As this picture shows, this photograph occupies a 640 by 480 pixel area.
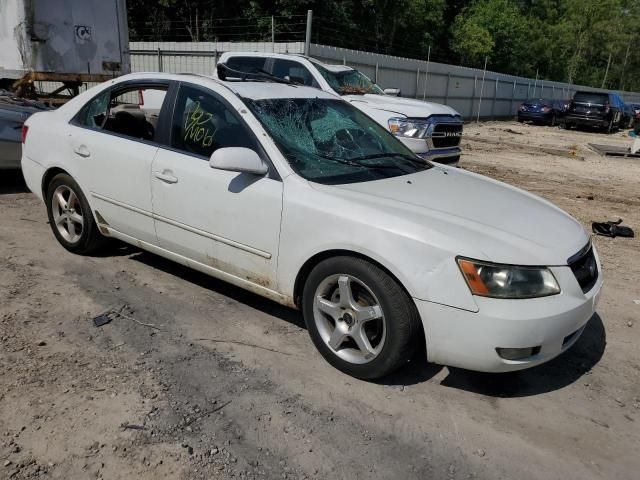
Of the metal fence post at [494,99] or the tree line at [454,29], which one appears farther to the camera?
the metal fence post at [494,99]

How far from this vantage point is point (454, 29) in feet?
149

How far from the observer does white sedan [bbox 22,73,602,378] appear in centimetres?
280

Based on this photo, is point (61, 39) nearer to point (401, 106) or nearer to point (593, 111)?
point (401, 106)

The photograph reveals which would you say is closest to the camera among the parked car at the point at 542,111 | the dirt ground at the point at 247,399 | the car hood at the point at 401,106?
the dirt ground at the point at 247,399

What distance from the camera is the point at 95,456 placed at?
250cm

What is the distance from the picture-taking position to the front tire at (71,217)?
460 cm

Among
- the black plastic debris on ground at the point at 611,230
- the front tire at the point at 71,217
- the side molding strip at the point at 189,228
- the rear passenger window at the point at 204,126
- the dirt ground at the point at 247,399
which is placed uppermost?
the rear passenger window at the point at 204,126

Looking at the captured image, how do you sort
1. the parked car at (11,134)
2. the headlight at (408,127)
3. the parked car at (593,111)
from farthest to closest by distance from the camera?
the parked car at (593,111), the headlight at (408,127), the parked car at (11,134)

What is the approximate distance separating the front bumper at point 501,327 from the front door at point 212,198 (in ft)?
3.52

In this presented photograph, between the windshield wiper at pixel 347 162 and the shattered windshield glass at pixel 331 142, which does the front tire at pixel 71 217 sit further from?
the windshield wiper at pixel 347 162

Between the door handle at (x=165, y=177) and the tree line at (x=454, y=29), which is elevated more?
the tree line at (x=454, y=29)

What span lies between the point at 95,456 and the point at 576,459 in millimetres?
2225

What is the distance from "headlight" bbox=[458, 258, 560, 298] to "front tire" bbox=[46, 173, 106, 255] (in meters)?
3.18

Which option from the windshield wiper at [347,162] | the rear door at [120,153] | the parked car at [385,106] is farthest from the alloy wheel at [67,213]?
the parked car at [385,106]
